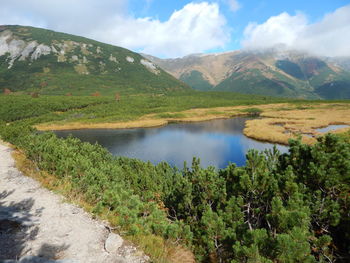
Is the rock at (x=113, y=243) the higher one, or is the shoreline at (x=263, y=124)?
the rock at (x=113, y=243)

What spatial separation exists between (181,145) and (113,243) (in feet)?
173

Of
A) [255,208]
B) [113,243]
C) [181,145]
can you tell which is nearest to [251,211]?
[255,208]

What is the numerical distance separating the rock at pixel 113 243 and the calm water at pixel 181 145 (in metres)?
33.1

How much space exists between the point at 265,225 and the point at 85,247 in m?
8.55

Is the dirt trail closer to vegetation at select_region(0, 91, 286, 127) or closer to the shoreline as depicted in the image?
the shoreline

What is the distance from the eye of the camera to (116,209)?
1205 cm

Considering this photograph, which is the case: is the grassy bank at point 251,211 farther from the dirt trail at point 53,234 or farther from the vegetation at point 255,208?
the dirt trail at point 53,234

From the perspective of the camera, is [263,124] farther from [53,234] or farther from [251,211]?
[53,234]

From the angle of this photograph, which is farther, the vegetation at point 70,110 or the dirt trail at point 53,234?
the vegetation at point 70,110

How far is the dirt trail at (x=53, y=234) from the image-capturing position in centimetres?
917

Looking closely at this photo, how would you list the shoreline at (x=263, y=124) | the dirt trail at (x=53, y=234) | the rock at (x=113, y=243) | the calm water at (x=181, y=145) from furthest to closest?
the shoreline at (x=263, y=124) → the calm water at (x=181, y=145) → the rock at (x=113, y=243) → the dirt trail at (x=53, y=234)

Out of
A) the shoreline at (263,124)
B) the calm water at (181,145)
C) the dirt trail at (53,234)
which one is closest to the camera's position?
the dirt trail at (53,234)

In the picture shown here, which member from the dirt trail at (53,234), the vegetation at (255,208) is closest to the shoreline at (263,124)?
the vegetation at (255,208)

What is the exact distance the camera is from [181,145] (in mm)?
62562
